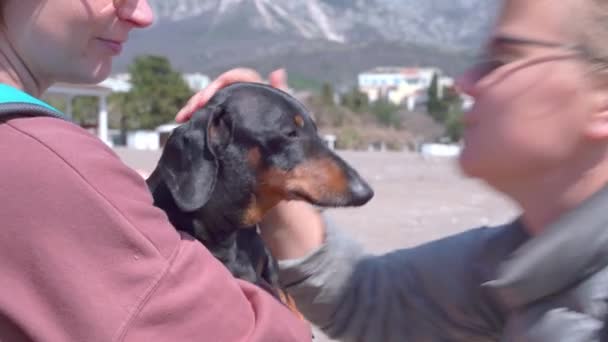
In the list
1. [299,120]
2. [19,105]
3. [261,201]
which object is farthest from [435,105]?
[19,105]

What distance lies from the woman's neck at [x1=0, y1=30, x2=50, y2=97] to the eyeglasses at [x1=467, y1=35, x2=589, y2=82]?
0.73 metres

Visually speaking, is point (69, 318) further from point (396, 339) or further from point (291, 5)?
point (291, 5)

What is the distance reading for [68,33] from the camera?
1548mm

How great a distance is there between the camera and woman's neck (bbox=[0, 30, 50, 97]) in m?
1.59

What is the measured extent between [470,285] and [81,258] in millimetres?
664

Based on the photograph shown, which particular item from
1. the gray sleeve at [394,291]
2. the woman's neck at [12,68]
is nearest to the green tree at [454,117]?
the gray sleeve at [394,291]

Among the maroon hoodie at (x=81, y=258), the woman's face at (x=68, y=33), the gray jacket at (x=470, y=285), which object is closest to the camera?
the gray jacket at (x=470, y=285)

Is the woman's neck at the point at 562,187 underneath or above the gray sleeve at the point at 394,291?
above

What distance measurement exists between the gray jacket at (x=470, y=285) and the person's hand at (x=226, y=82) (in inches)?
31.3

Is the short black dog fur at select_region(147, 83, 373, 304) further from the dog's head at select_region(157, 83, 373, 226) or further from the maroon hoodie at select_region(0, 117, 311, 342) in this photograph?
the maroon hoodie at select_region(0, 117, 311, 342)

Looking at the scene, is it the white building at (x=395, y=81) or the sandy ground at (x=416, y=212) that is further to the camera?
the white building at (x=395, y=81)

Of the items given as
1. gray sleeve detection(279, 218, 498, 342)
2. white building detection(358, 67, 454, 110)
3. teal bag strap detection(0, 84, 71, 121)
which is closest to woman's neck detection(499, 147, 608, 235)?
gray sleeve detection(279, 218, 498, 342)

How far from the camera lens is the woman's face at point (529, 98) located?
1221 mm

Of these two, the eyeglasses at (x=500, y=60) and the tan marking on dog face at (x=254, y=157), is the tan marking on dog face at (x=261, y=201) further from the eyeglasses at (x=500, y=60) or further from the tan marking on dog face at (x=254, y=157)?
the eyeglasses at (x=500, y=60)
